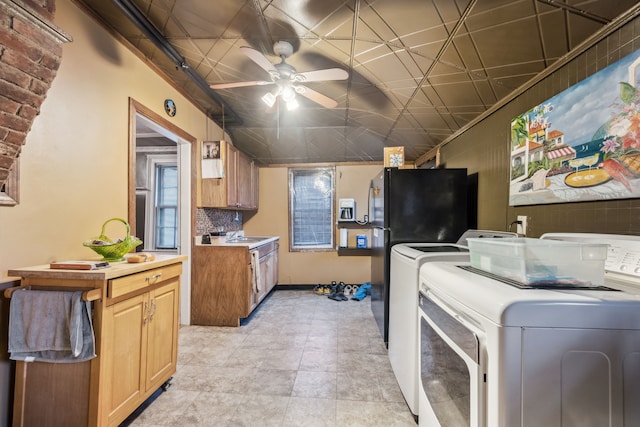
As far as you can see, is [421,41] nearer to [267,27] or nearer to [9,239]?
[267,27]

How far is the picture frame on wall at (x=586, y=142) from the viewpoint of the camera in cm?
127

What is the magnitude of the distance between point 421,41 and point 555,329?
1921mm

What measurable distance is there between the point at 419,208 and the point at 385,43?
4.61ft

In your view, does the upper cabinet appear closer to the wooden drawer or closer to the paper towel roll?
the wooden drawer

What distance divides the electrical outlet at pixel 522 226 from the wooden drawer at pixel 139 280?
254 centimetres

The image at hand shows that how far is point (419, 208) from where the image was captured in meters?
2.58

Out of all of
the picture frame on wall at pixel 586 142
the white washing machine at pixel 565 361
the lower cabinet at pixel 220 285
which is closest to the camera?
the white washing machine at pixel 565 361

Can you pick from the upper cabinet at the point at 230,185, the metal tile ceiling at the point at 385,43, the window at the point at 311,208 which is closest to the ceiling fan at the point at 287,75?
the metal tile ceiling at the point at 385,43

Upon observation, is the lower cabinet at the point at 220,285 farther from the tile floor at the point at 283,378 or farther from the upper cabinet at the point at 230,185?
the upper cabinet at the point at 230,185

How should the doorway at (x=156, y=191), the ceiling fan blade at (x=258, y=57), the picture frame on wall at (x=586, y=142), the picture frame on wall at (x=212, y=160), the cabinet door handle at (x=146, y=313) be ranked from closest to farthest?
the picture frame on wall at (x=586, y=142) → the cabinet door handle at (x=146, y=313) → the ceiling fan blade at (x=258, y=57) → the picture frame on wall at (x=212, y=160) → the doorway at (x=156, y=191)

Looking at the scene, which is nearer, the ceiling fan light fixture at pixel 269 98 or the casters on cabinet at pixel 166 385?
the casters on cabinet at pixel 166 385

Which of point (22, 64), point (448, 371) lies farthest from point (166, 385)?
point (22, 64)

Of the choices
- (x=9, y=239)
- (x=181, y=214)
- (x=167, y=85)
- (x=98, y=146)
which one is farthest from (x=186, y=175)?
(x=9, y=239)

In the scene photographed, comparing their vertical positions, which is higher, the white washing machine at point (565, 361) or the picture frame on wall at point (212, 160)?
the picture frame on wall at point (212, 160)
